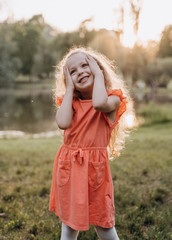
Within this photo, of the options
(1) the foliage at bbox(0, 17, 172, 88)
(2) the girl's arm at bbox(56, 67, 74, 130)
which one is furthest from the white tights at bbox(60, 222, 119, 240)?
(1) the foliage at bbox(0, 17, 172, 88)

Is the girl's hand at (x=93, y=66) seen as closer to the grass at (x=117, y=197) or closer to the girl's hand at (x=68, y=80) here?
the girl's hand at (x=68, y=80)

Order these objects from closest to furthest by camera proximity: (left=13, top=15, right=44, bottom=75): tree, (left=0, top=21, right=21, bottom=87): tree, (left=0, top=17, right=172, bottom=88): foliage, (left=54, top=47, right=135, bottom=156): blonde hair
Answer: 1. (left=54, top=47, right=135, bottom=156): blonde hair
2. (left=0, top=17, right=172, bottom=88): foliage
3. (left=0, top=21, right=21, bottom=87): tree
4. (left=13, top=15, right=44, bottom=75): tree

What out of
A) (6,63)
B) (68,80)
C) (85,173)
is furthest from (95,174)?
(6,63)

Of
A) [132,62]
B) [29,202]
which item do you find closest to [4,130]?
[29,202]

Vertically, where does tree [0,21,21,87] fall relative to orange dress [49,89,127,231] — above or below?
above

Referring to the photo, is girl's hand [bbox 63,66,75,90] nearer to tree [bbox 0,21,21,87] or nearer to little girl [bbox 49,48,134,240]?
little girl [bbox 49,48,134,240]

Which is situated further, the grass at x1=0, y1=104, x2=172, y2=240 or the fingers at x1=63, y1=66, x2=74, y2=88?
the grass at x1=0, y1=104, x2=172, y2=240

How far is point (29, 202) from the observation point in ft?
10.7

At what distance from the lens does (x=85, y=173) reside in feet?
5.90

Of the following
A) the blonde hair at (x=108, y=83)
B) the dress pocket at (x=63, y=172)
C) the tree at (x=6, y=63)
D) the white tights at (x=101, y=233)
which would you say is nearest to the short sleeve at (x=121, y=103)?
the blonde hair at (x=108, y=83)

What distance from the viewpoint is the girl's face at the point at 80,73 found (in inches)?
77.1

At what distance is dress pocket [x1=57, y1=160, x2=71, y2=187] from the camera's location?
187 cm

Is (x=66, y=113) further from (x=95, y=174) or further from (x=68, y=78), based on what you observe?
(x=95, y=174)

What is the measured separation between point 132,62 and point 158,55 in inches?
192
